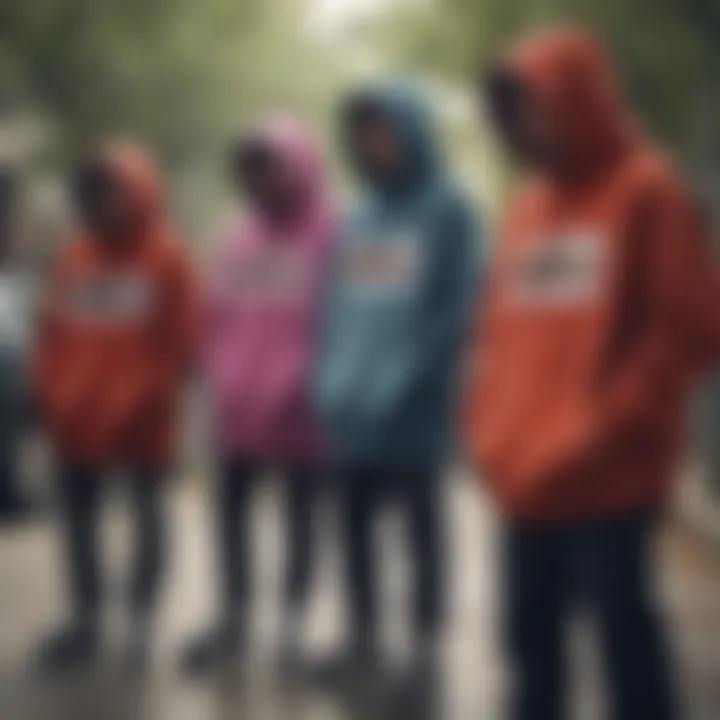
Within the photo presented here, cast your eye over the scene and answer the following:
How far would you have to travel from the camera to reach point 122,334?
1.74 m

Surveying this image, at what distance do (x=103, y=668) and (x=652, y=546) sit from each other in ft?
2.47

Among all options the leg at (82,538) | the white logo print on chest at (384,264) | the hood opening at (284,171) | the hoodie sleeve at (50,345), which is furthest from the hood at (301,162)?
the leg at (82,538)

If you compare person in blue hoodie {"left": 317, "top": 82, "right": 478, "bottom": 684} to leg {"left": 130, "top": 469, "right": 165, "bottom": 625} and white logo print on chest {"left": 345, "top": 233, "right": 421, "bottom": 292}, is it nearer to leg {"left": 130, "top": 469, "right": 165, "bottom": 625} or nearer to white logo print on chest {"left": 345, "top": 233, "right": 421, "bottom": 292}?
white logo print on chest {"left": 345, "top": 233, "right": 421, "bottom": 292}

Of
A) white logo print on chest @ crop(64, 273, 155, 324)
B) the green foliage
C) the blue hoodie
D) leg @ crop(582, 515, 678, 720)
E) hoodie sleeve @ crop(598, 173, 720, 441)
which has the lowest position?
leg @ crop(582, 515, 678, 720)

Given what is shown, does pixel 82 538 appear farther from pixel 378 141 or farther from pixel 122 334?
pixel 378 141

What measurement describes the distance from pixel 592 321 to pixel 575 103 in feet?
0.55

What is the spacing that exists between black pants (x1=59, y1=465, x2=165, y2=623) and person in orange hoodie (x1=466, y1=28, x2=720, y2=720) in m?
0.62

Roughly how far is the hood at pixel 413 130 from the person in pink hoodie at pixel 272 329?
0.44ft

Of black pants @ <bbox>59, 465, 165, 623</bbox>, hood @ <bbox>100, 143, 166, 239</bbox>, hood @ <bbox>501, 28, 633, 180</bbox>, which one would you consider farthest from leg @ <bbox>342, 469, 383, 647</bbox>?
hood @ <bbox>501, 28, 633, 180</bbox>

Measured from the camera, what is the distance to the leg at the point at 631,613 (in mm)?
1233

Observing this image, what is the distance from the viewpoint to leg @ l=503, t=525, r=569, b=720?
1.27 meters

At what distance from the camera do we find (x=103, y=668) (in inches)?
70.9

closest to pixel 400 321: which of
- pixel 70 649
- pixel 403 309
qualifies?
pixel 403 309

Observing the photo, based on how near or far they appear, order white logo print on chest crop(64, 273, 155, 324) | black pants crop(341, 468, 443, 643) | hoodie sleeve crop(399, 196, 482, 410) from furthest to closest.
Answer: white logo print on chest crop(64, 273, 155, 324)
black pants crop(341, 468, 443, 643)
hoodie sleeve crop(399, 196, 482, 410)
